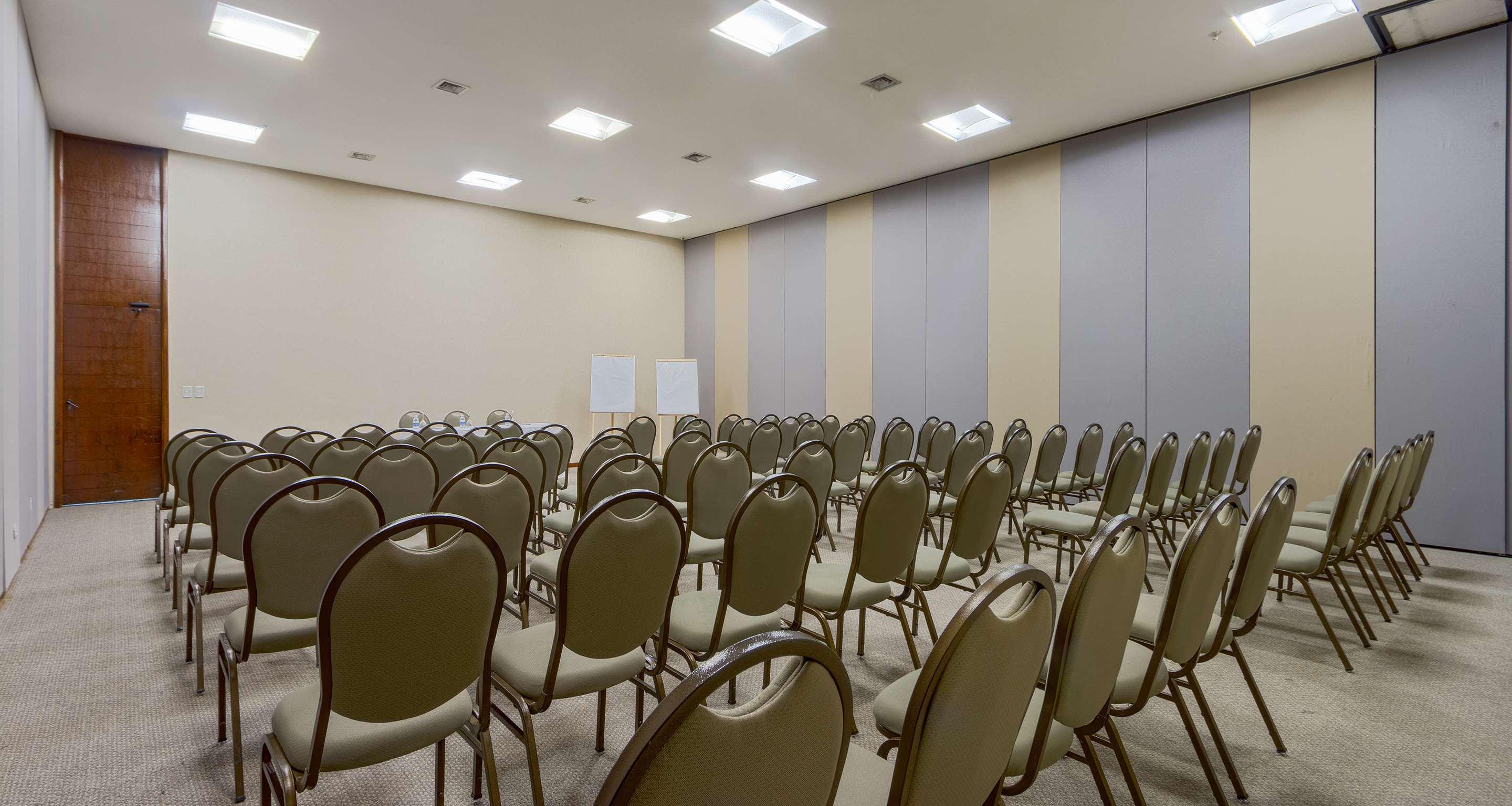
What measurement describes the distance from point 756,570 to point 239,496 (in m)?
2.09

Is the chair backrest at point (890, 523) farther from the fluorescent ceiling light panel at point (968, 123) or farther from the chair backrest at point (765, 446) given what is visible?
the fluorescent ceiling light panel at point (968, 123)

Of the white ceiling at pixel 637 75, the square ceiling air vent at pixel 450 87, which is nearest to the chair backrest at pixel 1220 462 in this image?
the white ceiling at pixel 637 75

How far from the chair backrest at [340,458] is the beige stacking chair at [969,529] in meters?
2.96

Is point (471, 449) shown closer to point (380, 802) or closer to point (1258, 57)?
point (380, 802)

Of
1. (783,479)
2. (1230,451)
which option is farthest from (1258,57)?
(783,479)

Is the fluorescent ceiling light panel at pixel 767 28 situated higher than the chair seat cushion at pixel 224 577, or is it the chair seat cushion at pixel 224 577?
the fluorescent ceiling light panel at pixel 767 28

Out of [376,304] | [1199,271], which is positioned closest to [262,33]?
[376,304]

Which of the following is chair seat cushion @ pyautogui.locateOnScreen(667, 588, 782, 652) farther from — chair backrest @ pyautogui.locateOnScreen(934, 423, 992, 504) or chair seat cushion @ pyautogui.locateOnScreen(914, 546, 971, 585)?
chair backrest @ pyautogui.locateOnScreen(934, 423, 992, 504)

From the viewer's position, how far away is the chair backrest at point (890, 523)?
2449 millimetres

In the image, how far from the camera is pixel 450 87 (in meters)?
6.01

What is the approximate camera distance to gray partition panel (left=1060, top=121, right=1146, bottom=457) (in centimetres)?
688

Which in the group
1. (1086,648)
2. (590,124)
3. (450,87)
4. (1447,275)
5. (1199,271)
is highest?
(590,124)

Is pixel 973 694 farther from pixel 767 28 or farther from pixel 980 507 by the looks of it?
pixel 767 28

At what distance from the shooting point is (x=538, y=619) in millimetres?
3574
